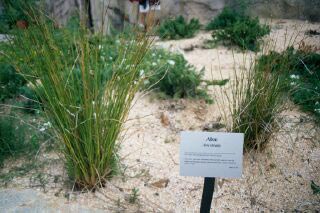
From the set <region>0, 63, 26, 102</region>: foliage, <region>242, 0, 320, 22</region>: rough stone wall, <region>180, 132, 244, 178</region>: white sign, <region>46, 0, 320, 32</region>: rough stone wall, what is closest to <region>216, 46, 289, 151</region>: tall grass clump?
<region>180, 132, 244, 178</region>: white sign

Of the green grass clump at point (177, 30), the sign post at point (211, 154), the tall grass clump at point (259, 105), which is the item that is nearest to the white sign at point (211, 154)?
the sign post at point (211, 154)

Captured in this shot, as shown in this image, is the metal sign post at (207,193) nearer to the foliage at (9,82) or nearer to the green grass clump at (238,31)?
the foliage at (9,82)

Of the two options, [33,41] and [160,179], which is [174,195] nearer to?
[160,179]

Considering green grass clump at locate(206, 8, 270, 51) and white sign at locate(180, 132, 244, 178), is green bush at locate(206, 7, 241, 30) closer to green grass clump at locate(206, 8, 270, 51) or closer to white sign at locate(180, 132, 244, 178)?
green grass clump at locate(206, 8, 270, 51)

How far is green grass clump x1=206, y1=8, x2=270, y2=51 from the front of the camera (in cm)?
451

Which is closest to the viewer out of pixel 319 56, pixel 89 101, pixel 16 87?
pixel 89 101

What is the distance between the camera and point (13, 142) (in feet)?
8.27

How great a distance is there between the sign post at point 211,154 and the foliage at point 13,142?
4.30 feet

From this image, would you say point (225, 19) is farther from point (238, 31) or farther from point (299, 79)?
point (299, 79)

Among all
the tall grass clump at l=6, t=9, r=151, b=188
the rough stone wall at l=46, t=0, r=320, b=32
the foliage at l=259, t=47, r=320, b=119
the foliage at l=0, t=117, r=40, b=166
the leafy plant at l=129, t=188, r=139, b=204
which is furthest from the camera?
the rough stone wall at l=46, t=0, r=320, b=32

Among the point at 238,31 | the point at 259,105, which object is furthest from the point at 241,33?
the point at 259,105

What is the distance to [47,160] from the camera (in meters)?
2.42

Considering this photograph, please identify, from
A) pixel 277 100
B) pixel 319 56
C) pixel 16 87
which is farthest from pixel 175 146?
pixel 319 56

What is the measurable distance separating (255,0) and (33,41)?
17.5 feet
